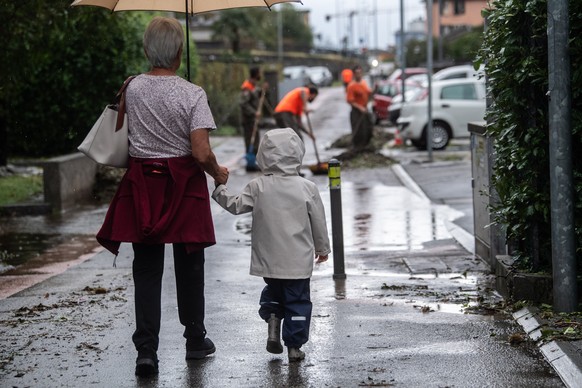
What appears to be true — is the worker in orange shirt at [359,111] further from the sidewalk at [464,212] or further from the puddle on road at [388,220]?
the puddle on road at [388,220]

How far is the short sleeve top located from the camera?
21.3 feet

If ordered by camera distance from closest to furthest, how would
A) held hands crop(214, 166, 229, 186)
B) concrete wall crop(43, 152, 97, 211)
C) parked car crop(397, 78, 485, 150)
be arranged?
1. held hands crop(214, 166, 229, 186)
2. concrete wall crop(43, 152, 97, 211)
3. parked car crop(397, 78, 485, 150)

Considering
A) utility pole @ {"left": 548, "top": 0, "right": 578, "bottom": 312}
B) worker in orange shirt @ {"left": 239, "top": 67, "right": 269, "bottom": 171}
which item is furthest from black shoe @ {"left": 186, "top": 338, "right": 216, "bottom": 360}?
worker in orange shirt @ {"left": 239, "top": 67, "right": 269, "bottom": 171}

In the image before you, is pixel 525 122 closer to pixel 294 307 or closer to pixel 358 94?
pixel 294 307

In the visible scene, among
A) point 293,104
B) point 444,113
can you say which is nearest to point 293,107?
point 293,104

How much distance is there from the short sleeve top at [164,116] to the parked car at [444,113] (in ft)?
64.5

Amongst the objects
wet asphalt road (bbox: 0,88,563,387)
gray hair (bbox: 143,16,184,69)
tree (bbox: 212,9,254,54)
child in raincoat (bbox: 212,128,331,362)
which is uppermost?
tree (bbox: 212,9,254,54)

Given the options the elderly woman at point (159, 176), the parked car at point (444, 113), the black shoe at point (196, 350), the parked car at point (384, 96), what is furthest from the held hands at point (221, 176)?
the parked car at point (384, 96)

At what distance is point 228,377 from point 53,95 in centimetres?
1651

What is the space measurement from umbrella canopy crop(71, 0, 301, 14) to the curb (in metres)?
2.70

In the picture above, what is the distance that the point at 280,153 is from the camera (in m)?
6.72

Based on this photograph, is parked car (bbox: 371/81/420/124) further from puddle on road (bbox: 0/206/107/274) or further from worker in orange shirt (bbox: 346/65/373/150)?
puddle on road (bbox: 0/206/107/274)

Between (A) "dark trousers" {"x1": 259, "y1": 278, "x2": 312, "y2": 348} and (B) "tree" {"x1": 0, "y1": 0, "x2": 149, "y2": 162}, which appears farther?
(B) "tree" {"x1": 0, "y1": 0, "x2": 149, "y2": 162}

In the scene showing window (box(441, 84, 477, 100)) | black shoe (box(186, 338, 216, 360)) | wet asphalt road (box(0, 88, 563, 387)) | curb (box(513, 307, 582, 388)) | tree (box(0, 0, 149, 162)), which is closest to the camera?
curb (box(513, 307, 582, 388))
